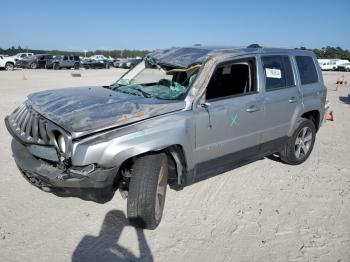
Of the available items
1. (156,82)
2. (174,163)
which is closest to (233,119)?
(174,163)

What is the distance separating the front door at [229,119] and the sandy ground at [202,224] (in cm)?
48

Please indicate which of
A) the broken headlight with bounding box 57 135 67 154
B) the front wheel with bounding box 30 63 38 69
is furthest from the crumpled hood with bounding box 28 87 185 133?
the front wheel with bounding box 30 63 38 69

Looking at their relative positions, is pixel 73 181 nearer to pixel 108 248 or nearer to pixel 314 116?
pixel 108 248

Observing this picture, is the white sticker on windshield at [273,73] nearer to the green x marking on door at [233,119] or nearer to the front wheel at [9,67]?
the green x marking on door at [233,119]

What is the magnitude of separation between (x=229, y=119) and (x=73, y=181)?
6.55ft

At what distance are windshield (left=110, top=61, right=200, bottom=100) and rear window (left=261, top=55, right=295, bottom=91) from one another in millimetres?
1153

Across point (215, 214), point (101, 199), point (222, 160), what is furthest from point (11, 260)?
point (222, 160)

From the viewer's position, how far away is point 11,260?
3.17 meters

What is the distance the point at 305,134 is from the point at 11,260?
184 inches

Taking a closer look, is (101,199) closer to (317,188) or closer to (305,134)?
(317,188)

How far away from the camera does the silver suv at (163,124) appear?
3369 mm

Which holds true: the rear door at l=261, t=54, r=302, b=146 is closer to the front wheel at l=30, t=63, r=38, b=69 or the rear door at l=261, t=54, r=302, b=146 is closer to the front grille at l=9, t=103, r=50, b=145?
the front grille at l=9, t=103, r=50, b=145

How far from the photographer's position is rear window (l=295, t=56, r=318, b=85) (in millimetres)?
5684

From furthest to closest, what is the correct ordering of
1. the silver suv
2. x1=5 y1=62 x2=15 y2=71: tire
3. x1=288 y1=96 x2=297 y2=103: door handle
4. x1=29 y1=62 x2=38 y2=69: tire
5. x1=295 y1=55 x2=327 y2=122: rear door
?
1. x1=29 y1=62 x2=38 y2=69: tire
2. x1=5 y1=62 x2=15 y2=71: tire
3. x1=295 y1=55 x2=327 y2=122: rear door
4. x1=288 y1=96 x2=297 y2=103: door handle
5. the silver suv
